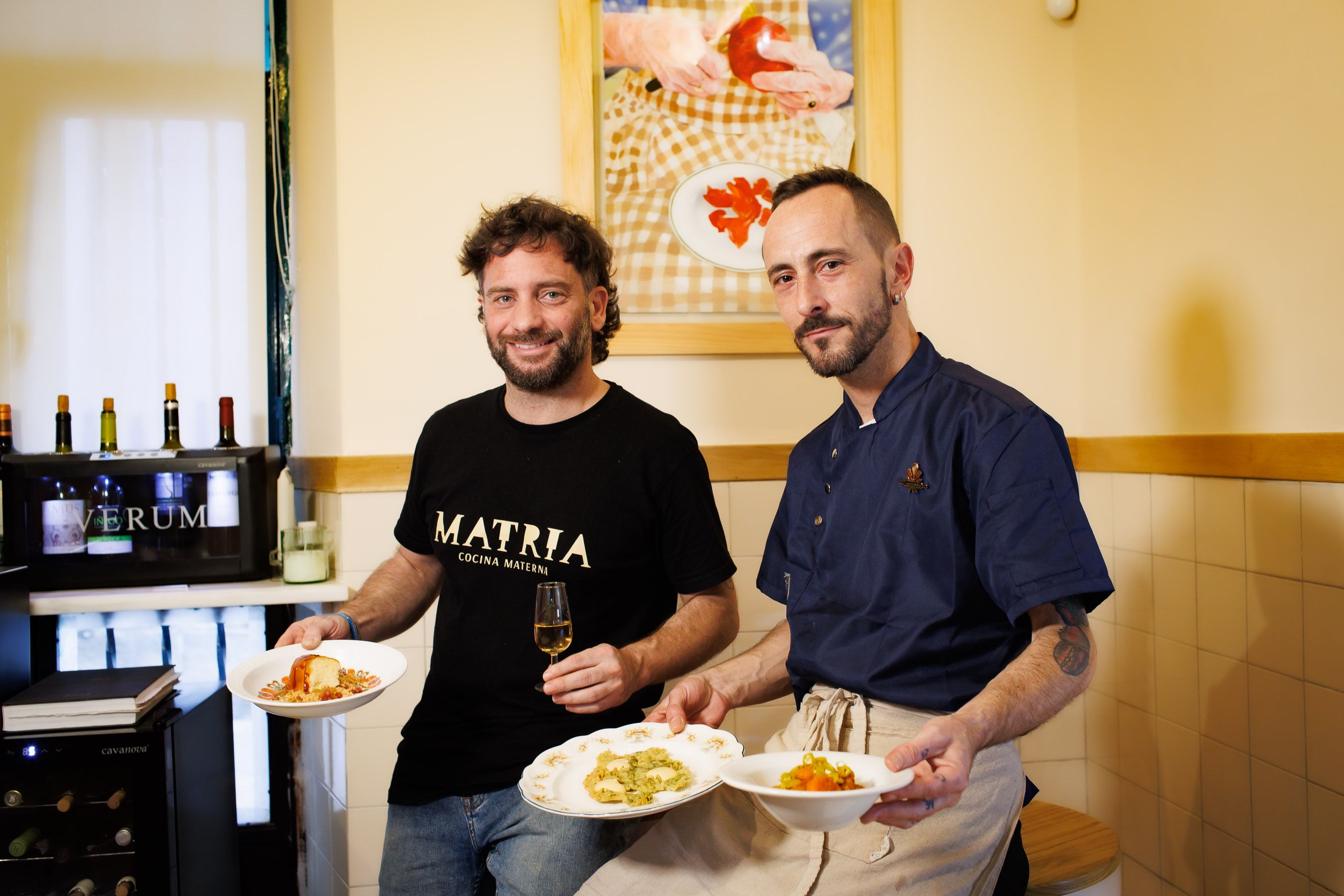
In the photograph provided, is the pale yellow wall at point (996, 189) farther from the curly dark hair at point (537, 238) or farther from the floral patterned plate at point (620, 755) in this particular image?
the floral patterned plate at point (620, 755)

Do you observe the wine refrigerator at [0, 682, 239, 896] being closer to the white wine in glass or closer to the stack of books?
the stack of books

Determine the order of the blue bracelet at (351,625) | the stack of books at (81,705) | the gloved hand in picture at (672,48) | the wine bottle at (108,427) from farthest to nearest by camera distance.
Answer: the wine bottle at (108,427) → the gloved hand in picture at (672,48) → the stack of books at (81,705) → the blue bracelet at (351,625)

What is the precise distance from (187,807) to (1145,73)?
2.89 m

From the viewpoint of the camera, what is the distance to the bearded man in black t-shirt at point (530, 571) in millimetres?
1625

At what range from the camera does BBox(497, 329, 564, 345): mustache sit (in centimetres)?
174

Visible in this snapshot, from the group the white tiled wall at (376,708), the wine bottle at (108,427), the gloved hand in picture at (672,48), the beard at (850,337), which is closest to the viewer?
the beard at (850,337)

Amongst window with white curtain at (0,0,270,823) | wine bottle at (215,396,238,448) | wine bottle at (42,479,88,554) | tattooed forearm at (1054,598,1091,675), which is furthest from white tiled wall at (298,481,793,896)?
tattooed forearm at (1054,598,1091,675)

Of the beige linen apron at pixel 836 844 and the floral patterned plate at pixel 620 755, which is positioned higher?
the floral patterned plate at pixel 620 755

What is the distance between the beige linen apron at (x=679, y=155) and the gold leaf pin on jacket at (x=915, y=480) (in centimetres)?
110

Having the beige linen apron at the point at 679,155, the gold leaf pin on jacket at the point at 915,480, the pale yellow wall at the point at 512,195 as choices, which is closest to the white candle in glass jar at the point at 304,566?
the pale yellow wall at the point at 512,195

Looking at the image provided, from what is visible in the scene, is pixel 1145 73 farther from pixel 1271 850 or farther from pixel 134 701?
pixel 134 701

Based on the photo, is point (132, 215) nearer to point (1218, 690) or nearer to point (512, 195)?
point (512, 195)

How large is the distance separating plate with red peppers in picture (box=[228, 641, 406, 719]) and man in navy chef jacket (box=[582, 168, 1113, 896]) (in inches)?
18.5

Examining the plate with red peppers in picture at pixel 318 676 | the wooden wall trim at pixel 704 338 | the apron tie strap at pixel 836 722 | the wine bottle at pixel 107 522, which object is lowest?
the apron tie strap at pixel 836 722
